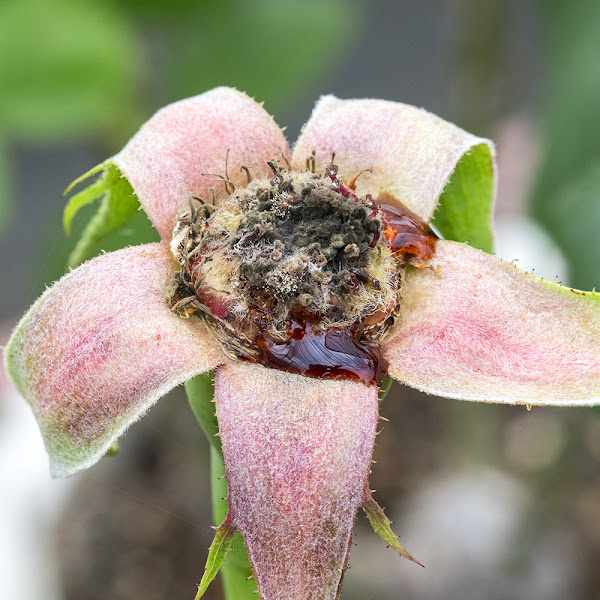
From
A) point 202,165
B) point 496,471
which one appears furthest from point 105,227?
point 496,471

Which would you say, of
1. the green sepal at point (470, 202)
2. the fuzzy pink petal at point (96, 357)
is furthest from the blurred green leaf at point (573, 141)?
the fuzzy pink petal at point (96, 357)

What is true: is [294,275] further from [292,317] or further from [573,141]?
[573,141]

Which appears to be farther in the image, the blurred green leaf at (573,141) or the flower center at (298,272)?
the blurred green leaf at (573,141)

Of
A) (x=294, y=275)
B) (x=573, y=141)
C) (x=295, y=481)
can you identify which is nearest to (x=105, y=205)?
(x=294, y=275)

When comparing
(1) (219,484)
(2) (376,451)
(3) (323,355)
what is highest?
(3) (323,355)

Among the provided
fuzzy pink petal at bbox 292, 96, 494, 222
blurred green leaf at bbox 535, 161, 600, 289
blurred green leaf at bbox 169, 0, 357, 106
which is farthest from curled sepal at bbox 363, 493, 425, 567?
blurred green leaf at bbox 169, 0, 357, 106

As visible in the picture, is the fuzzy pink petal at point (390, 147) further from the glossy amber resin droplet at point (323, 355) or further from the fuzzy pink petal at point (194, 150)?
the glossy amber resin droplet at point (323, 355)
